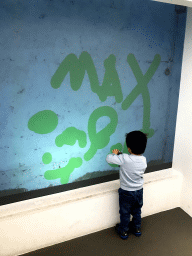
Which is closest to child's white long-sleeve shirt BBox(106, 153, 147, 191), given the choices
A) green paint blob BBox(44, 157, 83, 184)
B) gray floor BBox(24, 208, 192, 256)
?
green paint blob BBox(44, 157, 83, 184)

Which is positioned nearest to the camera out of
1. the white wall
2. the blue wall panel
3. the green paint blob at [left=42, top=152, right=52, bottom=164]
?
the blue wall panel

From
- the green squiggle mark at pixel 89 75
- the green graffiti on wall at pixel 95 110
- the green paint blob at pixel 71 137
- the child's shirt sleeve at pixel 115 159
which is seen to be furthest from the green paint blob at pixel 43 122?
the child's shirt sleeve at pixel 115 159

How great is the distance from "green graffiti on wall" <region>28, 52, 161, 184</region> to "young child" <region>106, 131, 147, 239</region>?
291mm

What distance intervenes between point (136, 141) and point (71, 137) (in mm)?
560

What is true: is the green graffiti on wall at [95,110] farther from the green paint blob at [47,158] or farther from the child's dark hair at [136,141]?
the child's dark hair at [136,141]

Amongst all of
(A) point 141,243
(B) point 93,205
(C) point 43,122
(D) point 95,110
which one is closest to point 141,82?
(D) point 95,110

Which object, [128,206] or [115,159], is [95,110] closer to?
[115,159]

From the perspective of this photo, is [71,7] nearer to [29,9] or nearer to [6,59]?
[29,9]

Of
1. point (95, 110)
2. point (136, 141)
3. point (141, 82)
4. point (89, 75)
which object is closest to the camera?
point (136, 141)

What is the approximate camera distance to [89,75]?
75.2 inches

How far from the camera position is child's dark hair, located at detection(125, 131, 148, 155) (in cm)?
179

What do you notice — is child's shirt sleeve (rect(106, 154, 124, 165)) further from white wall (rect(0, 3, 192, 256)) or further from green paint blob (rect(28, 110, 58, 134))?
green paint blob (rect(28, 110, 58, 134))

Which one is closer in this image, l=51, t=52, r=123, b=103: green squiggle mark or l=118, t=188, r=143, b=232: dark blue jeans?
l=51, t=52, r=123, b=103: green squiggle mark

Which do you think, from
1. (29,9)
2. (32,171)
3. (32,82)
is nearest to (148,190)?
(32,171)
